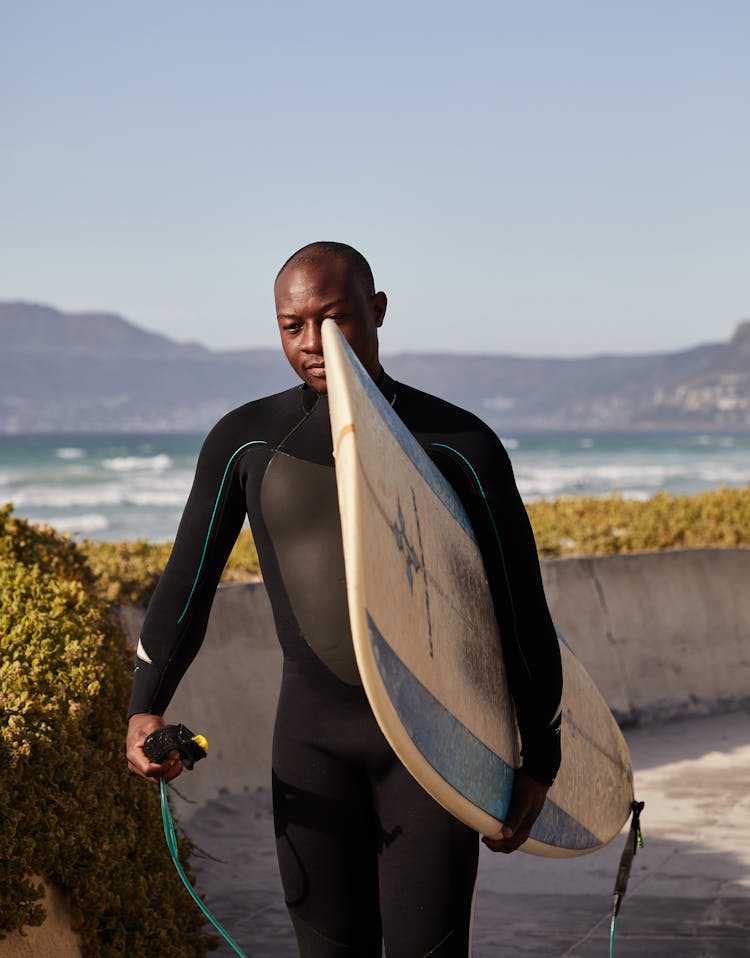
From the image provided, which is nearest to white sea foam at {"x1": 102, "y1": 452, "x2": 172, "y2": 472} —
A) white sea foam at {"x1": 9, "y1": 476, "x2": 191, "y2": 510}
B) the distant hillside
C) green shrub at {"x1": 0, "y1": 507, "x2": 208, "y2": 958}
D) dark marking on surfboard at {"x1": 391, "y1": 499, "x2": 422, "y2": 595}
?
white sea foam at {"x1": 9, "y1": 476, "x2": 191, "y2": 510}

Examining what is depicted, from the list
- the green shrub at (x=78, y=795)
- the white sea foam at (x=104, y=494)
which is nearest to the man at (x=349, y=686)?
the green shrub at (x=78, y=795)

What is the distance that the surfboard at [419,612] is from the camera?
2.32m

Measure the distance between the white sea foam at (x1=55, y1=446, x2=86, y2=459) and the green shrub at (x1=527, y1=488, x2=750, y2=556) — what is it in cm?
6664

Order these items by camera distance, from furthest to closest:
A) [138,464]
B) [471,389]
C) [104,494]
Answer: [471,389], [138,464], [104,494]

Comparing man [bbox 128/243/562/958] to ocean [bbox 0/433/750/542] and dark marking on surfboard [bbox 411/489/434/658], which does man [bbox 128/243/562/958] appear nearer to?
dark marking on surfboard [bbox 411/489/434/658]

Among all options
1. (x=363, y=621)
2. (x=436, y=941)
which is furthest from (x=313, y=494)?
(x=436, y=941)

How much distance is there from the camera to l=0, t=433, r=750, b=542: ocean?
146 feet

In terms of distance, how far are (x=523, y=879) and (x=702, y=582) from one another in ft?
11.7

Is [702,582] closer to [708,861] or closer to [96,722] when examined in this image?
[708,861]

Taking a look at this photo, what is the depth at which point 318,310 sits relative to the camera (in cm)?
267

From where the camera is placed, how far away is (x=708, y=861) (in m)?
5.71

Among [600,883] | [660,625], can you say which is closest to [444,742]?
[600,883]

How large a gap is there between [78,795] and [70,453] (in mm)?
77521

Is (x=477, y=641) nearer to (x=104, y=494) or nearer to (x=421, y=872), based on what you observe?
(x=421, y=872)
